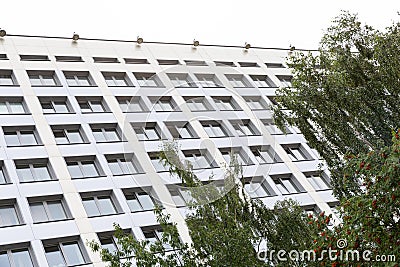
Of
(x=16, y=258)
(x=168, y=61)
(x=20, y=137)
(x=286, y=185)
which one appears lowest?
(x=16, y=258)

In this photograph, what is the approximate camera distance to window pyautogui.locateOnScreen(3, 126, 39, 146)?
74.4ft

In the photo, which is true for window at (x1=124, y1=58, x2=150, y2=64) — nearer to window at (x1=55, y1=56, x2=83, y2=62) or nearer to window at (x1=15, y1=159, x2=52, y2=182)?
window at (x1=55, y1=56, x2=83, y2=62)

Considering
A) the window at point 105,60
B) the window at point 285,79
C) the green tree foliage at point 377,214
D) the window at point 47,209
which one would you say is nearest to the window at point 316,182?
the window at point 285,79

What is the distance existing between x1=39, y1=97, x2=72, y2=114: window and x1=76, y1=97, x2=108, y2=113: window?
62 cm

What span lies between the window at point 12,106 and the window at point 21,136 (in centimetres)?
109

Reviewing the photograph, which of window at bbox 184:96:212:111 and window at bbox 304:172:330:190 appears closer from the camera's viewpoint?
window at bbox 184:96:212:111

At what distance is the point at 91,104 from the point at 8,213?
7.75 m

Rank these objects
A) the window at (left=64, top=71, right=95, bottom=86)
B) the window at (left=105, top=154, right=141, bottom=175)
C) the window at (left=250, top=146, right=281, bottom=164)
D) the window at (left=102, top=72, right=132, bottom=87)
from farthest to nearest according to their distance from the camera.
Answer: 1. the window at (left=102, top=72, right=132, bottom=87)
2. the window at (left=64, top=71, right=95, bottom=86)
3. the window at (left=105, top=154, right=141, bottom=175)
4. the window at (left=250, top=146, right=281, bottom=164)

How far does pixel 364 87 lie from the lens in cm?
1588

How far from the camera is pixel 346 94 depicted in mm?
15805

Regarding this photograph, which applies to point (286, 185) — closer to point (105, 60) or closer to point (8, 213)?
point (105, 60)

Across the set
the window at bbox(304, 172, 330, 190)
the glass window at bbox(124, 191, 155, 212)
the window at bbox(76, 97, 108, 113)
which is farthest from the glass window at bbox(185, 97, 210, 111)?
the window at bbox(304, 172, 330, 190)

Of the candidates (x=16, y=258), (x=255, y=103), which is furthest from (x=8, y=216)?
(x=255, y=103)

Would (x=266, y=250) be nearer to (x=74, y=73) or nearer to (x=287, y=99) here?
(x=287, y=99)
